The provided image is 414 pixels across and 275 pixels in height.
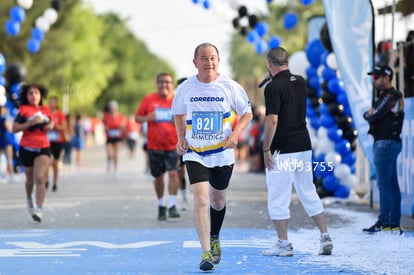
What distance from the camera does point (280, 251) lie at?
9055 mm

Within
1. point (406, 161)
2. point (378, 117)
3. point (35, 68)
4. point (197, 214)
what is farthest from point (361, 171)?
point (35, 68)

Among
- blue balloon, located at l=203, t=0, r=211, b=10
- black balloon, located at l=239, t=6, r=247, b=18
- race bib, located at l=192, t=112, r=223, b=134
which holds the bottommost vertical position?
race bib, located at l=192, t=112, r=223, b=134

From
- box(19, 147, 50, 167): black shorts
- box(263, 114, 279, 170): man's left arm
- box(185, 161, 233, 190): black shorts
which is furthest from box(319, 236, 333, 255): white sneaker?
box(19, 147, 50, 167): black shorts

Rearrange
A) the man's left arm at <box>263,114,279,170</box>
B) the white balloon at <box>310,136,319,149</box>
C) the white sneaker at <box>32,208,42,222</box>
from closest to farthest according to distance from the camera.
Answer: the man's left arm at <box>263,114,279,170</box>
the white sneaker at <box>32,208,42,222</box>
the white balloon at <box>310,136,319,149</box>

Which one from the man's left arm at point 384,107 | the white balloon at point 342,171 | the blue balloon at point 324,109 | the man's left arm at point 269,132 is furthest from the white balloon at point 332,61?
the man's left arm at point 269,132

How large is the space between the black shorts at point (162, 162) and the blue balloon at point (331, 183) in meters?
3.17

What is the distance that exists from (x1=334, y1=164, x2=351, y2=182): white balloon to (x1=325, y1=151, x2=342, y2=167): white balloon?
75 mm

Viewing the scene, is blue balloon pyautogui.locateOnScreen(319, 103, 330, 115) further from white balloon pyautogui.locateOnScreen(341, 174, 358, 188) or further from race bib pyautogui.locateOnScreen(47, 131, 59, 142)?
race bib pyautogui.locateOnScreen(47, 131, 59, 142)

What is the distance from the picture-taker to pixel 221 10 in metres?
23.3

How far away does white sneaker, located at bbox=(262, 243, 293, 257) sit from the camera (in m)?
9.03

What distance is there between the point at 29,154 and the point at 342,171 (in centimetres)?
511

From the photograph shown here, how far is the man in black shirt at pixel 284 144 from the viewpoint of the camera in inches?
354

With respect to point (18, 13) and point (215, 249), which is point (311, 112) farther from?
point (18, 13)

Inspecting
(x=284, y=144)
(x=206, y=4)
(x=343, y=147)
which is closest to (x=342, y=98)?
(x=343, y=147)
